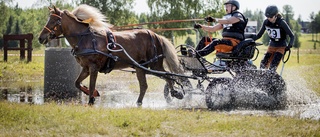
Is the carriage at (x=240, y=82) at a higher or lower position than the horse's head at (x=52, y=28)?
lower

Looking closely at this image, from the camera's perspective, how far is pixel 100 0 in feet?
168

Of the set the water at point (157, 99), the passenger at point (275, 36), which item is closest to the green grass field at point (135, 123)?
the water at point (157, 99)

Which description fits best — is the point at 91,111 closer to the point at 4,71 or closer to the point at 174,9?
→ the point at 4,71

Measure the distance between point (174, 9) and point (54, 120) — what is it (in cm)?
4513

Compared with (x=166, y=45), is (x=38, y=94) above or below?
below

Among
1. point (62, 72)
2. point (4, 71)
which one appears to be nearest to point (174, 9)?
point (4, 71)

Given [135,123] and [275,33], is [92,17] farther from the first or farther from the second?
[275,33]

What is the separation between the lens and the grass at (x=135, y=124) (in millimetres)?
7949

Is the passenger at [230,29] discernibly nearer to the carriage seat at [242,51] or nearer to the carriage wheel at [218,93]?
the carriage seat at [242,51]

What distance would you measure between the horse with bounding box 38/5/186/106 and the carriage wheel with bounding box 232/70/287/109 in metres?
1.38

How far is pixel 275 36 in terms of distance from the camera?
39.8 feet

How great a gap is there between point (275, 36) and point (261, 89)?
1.26 meters

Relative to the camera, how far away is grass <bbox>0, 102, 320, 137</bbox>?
26.1 feet

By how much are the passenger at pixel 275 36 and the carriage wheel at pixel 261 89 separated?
32 cm
